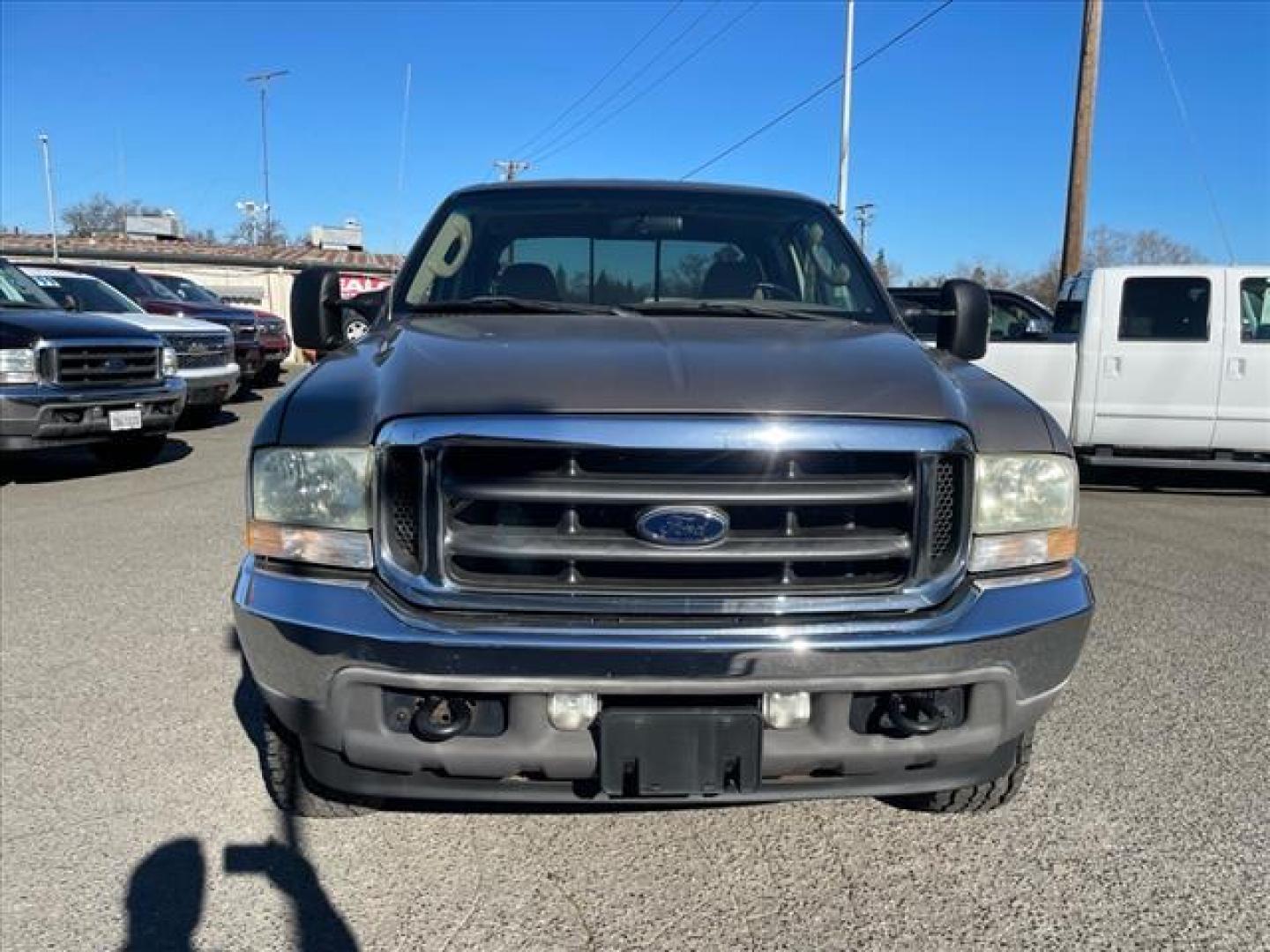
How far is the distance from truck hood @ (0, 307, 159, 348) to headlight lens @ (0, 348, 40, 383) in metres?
0.07

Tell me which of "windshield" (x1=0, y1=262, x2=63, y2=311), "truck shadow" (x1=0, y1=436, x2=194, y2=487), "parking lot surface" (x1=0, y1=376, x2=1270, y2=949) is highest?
"windshield" (x1=0, y1=262, x2=63, y2=311)

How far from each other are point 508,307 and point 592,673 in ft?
5.00

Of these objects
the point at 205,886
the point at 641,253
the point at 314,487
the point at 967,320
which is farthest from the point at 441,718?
the point at 967,320

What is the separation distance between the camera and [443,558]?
7.30 feet

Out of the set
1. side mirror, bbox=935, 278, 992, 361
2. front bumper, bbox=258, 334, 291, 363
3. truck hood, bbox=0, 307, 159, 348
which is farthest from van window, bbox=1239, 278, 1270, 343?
front bumper, bbox=258, 334, 291, 363

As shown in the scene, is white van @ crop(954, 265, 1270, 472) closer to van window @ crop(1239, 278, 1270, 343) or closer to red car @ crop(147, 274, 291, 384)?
van window @ crop(1239, 278, 1270, 343)

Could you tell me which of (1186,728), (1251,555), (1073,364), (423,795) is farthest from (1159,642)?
(1073,364)

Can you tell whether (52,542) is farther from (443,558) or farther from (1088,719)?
(1088,719)

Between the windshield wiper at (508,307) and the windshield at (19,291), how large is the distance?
718cm

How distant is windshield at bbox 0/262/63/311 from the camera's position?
29.0 ft

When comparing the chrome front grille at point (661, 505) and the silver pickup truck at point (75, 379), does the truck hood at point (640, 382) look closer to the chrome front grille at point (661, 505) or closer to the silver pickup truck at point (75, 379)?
the chrome front grille at point (661, 505)

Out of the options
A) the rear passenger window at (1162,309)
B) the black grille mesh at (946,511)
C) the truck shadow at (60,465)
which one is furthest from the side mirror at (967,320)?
the truck shadow at (60,465)

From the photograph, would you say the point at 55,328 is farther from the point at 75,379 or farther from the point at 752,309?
the point at 752,309

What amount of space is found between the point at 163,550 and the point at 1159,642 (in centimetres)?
554
